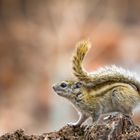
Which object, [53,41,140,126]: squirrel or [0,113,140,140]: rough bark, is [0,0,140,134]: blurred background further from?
[0,113,140,140]: rough bark

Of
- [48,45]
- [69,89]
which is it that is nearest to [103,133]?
[69,89]

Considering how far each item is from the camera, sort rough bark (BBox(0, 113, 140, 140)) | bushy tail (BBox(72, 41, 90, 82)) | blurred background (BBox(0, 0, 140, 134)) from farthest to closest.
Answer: blurred background (BBox(0, 0, 140, 134))
bushy tail (BBox(72, 41, 90, 82))
rough bark (BBox(0, 113, 140, 140))

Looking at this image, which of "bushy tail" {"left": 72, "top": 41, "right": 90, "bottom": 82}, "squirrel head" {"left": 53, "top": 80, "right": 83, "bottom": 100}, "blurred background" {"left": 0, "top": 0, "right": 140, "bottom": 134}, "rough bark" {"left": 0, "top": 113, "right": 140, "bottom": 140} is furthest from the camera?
"blurred background" {"left": 0, "top": 0, "right": 140, "bottom": 134}

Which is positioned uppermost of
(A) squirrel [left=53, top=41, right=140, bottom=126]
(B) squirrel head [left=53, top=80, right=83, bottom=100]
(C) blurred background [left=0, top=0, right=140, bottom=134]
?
(C) blurred background [left=0, top=0, right=140, bottom=134]

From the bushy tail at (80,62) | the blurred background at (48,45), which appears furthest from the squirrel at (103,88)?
the blurred background at (48,45)

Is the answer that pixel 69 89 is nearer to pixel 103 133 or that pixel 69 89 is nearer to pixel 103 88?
pixel 103 88

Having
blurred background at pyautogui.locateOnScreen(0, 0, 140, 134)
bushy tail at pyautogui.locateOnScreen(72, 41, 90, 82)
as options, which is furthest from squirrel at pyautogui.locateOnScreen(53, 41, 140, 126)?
blurred background at pyautogui.locateOnScreen(0, 0, 140, 134)

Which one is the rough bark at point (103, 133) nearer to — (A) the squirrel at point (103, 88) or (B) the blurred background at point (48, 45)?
(A) the squirrel at point (103, 88)
